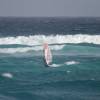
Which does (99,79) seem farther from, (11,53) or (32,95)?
(11,53)

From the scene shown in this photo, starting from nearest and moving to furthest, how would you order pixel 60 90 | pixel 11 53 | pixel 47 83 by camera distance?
pixel 60 90
pixel 47 83
pixel 11 53

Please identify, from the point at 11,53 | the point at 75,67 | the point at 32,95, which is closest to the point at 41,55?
the point at 11,53

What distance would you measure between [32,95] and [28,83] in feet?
10.2

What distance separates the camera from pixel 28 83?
27453mm

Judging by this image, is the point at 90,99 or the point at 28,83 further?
the point at 28,83

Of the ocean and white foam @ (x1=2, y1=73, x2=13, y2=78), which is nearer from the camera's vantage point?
the ocean

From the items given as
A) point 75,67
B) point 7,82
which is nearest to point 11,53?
point 75,67

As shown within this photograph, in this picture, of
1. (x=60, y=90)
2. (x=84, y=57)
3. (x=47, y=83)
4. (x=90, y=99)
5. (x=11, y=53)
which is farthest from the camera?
(x=11, y=53)

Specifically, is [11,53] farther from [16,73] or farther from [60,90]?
[60,90]

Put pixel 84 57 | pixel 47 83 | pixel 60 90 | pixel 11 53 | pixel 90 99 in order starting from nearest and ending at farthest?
pixel 90 99
pixel 60 90
pixel 47 83
pixel 84 57
pixel 11 53

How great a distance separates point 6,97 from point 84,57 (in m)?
14.6

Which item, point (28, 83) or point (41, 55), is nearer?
point (28, 83)

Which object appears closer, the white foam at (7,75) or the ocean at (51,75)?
the ocean at (51,75)

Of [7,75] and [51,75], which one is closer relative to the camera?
[51,75]
